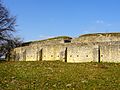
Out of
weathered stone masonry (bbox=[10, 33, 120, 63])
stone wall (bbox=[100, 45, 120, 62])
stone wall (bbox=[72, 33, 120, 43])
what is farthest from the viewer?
stone wall (bbox=[72, 33, 120, 43])

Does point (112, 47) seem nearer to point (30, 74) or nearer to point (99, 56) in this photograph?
point (99, 56)

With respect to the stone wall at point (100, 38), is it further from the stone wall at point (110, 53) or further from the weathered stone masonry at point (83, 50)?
the stone wall at point (110, 53)

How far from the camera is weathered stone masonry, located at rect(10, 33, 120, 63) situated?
28.6 meters

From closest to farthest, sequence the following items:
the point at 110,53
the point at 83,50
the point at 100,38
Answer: the point at 110,53 → the point at 83,50 → the point at 100,38

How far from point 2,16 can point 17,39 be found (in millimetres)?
7434

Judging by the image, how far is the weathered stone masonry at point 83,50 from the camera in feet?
93.7

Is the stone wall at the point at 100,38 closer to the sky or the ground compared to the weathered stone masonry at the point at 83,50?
closer to the sky

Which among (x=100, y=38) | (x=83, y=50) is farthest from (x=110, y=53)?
(x=100, y=38)

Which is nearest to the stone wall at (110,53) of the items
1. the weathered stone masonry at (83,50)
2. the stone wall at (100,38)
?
the weathered stone masonry at (83,50)

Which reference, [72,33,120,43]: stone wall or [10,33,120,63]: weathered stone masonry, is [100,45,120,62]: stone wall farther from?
[72,33,120,43]: stone wall

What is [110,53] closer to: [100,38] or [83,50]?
[83,50]

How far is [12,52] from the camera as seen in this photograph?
45625mm

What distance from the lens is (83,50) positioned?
30.5 m

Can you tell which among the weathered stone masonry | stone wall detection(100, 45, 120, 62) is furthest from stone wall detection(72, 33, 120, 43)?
stone wall detection(100, 45, 120, 62)
